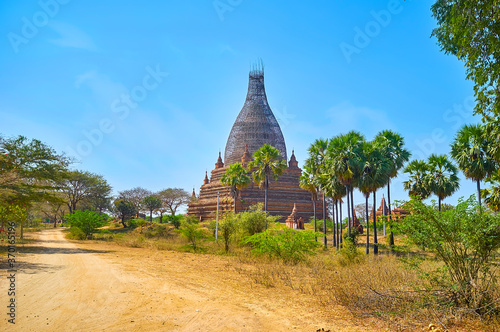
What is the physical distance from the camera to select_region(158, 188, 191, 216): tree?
61.3 meters

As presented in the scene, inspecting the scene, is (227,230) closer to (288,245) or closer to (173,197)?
(288,245)

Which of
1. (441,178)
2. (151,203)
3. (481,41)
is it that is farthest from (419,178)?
(151,203)

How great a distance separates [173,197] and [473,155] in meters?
48.2

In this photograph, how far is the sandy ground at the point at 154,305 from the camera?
241 inches

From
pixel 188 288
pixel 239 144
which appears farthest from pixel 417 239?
pixel 239 144

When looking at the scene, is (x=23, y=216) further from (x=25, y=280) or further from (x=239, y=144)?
(x=239, y=144)

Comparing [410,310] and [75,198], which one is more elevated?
[75,198]

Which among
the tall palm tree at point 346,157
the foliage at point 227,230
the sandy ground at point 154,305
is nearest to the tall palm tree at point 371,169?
the tall palm tree at point 346,157

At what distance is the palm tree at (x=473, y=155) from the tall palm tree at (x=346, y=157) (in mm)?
6985

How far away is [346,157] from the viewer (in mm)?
23125

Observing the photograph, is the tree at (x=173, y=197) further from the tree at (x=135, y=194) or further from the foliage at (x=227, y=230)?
the foliage at (x=227, y=230)

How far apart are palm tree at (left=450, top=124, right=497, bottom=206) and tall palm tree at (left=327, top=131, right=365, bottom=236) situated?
22.9ft

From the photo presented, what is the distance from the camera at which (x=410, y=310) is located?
270 inches

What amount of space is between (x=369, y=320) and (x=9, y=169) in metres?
19.7
